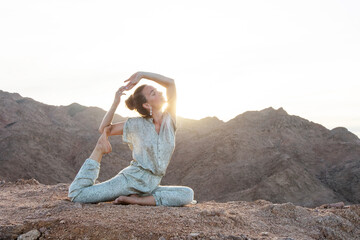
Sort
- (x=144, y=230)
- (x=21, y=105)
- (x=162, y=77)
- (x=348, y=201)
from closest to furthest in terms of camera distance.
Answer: (x=144, y=230)
(x=162, y=77)
(x=348, y=201)
(x=21, y=105)

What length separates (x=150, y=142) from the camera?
4.69 m

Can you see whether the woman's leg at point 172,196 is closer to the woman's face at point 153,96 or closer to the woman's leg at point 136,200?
the woman's leg at point 136,200

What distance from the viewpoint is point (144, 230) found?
3.70m

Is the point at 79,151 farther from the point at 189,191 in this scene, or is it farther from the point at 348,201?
the point at 189,191

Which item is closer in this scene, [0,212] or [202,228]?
[202,228]

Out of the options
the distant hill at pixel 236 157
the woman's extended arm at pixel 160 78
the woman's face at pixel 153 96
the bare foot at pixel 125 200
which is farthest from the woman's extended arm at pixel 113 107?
the distant hill at pixel 236 157

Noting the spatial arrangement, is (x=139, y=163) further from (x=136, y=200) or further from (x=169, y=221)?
(x=169, y=221)

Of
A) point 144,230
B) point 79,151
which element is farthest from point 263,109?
point 144,230

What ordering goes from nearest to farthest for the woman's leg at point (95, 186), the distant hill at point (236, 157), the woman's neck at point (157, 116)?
the woman's leg at point (95, 186), the woman's neck at point (157, 116), the distant hill at point (236, 157)

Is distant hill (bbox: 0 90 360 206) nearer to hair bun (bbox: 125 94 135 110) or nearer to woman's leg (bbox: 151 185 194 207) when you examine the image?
woman's leg (bbox: 151 185 194 207)

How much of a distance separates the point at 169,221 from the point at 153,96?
1427 millimetres

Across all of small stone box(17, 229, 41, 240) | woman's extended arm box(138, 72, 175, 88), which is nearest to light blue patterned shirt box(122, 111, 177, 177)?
woman's extended arm box(138, 72, 175, 88)

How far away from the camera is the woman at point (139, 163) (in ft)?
15.2

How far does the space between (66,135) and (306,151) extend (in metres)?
10.8
